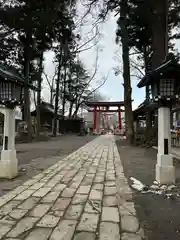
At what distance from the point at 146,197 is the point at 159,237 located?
2.01 metres

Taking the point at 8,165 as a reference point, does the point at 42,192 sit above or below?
below

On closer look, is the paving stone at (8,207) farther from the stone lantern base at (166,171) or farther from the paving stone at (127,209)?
the stone lantern base at (166,171)

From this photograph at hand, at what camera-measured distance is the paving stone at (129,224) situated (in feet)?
12.9

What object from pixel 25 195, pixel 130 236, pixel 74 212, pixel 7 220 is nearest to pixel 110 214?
pixel 74 212

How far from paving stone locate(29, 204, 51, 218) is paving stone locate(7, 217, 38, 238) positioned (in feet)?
0.60

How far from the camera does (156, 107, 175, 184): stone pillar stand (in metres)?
6.69

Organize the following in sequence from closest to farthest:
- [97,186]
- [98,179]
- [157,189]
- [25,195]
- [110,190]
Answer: [25,195] → [110,190] → [157,189] → [97,186] → [98,179]

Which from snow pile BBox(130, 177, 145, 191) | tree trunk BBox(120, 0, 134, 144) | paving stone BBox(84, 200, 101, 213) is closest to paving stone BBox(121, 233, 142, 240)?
paving stone BBox(84, 200, 101, 213)

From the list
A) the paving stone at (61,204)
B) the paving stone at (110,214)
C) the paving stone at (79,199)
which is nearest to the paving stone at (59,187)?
the paving stone at (79,199)

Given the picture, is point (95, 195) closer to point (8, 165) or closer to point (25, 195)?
point (25, 195)

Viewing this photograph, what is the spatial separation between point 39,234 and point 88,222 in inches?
29.3

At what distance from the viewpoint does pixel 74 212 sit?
4613 mm

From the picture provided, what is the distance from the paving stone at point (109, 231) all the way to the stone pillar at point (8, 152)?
12.6ft

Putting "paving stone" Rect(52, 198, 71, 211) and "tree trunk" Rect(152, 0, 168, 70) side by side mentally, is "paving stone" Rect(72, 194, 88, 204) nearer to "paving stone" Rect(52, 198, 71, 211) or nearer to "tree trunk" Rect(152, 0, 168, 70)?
"paving stone" Rect(52, 198, 71, 211)
